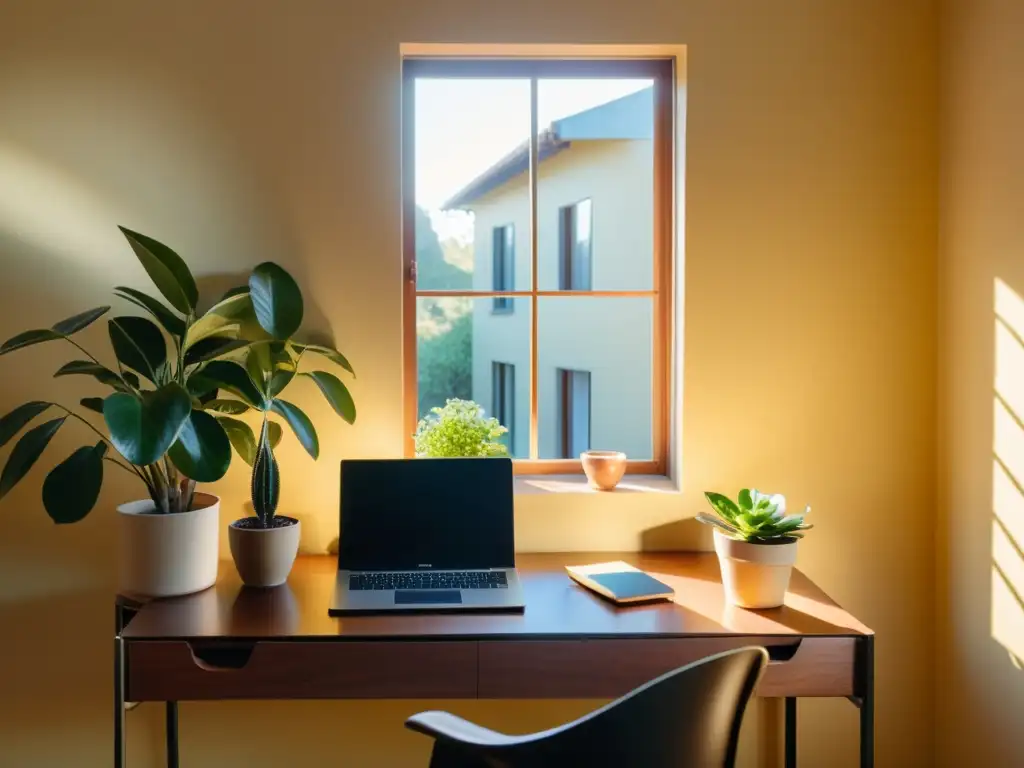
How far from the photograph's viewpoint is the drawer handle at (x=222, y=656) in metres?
1.82

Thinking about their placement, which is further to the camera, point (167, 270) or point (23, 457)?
point (167, 270)

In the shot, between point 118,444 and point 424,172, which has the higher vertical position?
point 424,172

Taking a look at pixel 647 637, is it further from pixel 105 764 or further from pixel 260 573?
pixel 105 764

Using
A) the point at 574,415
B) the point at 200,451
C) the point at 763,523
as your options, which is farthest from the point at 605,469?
the point at 200,451

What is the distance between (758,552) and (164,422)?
1.37m

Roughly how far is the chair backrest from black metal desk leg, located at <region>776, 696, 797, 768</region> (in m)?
1.16

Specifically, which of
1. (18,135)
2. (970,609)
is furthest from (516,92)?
(970,609)

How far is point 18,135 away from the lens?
2377mm

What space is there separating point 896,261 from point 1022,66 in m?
0.60

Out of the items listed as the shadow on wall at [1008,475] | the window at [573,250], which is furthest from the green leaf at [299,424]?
the shadow on wall at [1008,475]

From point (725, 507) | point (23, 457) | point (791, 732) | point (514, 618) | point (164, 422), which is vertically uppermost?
point (164, 422)

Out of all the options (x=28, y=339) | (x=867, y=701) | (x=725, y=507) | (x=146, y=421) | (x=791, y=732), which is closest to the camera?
(x=146, y=421)

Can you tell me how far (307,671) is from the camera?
1.83 meters

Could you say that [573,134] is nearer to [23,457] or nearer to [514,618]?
[514,618]
